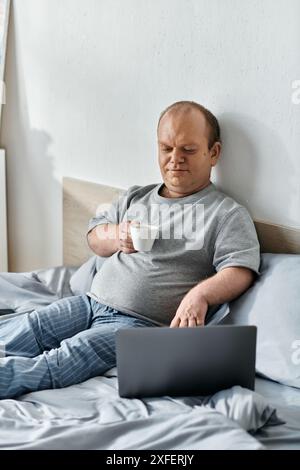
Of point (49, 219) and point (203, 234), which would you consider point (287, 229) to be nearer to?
point (203, 234)

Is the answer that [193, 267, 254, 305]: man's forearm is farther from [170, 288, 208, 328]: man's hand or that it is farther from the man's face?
the man's face

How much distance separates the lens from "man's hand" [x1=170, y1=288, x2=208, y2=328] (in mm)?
1746

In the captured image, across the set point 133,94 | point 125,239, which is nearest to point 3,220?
point 133,94

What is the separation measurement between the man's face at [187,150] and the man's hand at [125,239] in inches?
7.1

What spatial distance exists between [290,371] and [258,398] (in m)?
0.26

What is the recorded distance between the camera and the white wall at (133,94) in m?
1.90

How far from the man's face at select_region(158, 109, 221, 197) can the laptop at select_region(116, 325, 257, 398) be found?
25.5 inches

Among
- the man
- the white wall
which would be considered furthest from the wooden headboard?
the man

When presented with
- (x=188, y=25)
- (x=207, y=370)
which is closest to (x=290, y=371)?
(x=207, y=370)

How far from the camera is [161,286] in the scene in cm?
193

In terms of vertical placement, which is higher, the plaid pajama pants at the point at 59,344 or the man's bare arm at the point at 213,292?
the man's bare arm at the point at 213,292

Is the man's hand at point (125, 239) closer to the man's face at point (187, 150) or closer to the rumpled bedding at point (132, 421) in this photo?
the man's face at point (187, 150)

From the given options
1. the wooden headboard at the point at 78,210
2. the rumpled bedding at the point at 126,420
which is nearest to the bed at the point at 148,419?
the rumpled bedding at the point at 126,420

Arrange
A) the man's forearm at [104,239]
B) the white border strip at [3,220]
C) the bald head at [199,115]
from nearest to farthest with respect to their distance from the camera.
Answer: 1. the bald head at [199,115]
2. the man's forearm at [104,239]
3. the white border strip at [3,220]
